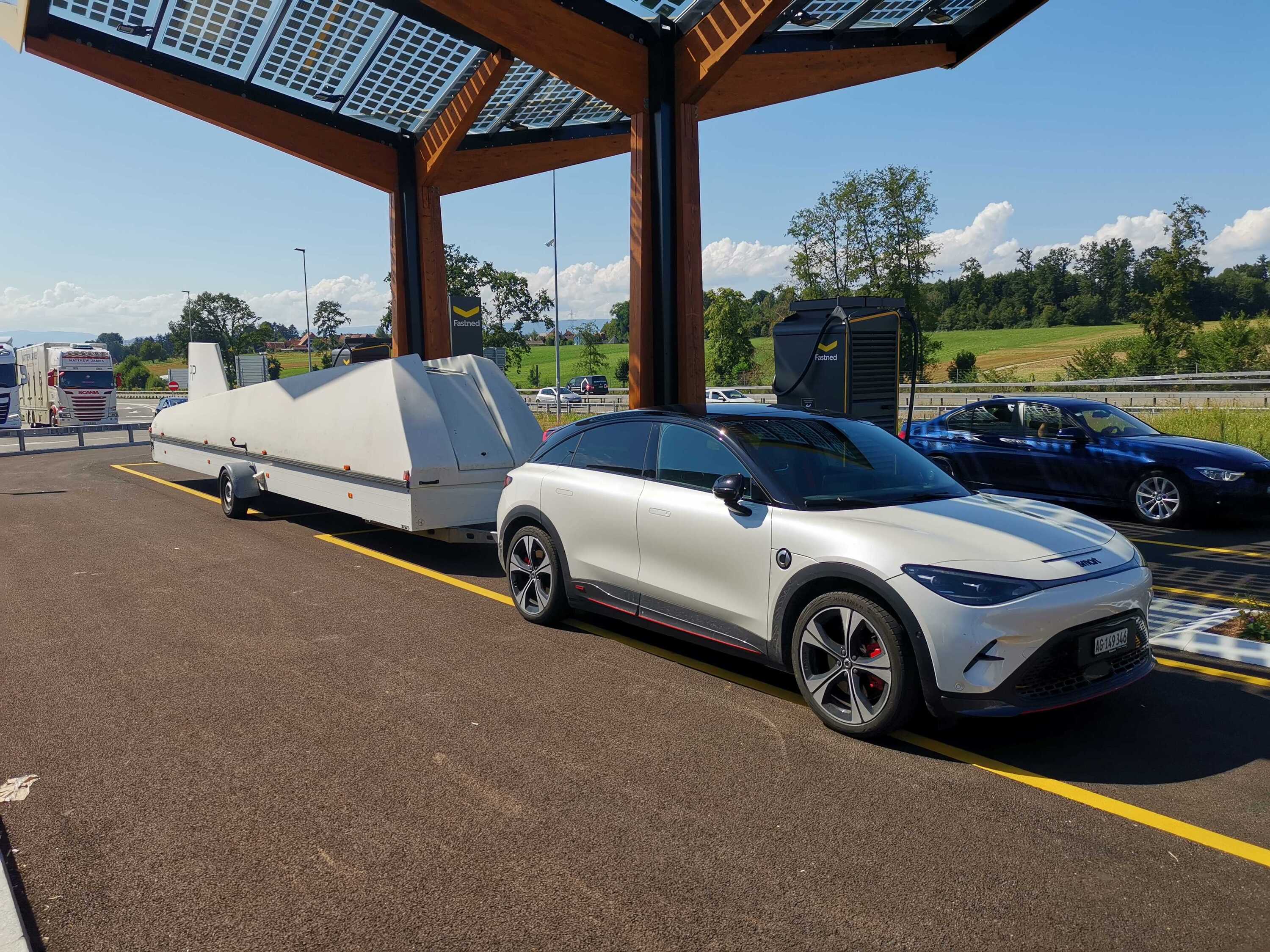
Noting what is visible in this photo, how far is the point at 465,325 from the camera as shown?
21.3 m

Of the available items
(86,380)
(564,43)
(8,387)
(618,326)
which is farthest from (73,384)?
(618,326)

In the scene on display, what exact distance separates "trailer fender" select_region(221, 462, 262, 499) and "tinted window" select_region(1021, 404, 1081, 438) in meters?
9.62

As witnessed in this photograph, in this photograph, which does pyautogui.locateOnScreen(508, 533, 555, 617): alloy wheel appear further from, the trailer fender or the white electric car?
the trailer fender

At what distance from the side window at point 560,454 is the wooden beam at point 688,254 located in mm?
5693

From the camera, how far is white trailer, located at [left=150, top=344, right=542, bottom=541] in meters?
8.63

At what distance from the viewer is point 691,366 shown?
42.0 ft

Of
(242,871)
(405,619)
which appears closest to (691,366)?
(405,619)

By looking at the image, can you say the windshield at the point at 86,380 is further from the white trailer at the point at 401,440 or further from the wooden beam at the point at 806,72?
the wooden beam at the point at 806,72

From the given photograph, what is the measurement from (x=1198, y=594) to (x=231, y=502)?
1069 cm

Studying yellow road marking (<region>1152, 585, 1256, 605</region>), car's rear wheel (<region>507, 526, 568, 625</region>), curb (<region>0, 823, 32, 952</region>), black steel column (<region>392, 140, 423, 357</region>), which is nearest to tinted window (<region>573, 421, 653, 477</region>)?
car's rear wheel (<region>507, 526, 568, 625</region>)

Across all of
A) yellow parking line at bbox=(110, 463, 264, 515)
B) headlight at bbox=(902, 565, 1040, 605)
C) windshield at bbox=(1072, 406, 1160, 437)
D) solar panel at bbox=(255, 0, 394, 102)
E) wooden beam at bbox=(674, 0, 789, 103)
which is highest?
solar panel at bbox=(255, 0, 394, 102)

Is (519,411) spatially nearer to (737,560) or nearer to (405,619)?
(405,619)

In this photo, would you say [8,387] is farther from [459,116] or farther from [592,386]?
[592,386]

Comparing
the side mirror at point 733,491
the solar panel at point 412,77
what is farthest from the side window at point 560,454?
the solar panel at point 412,77
